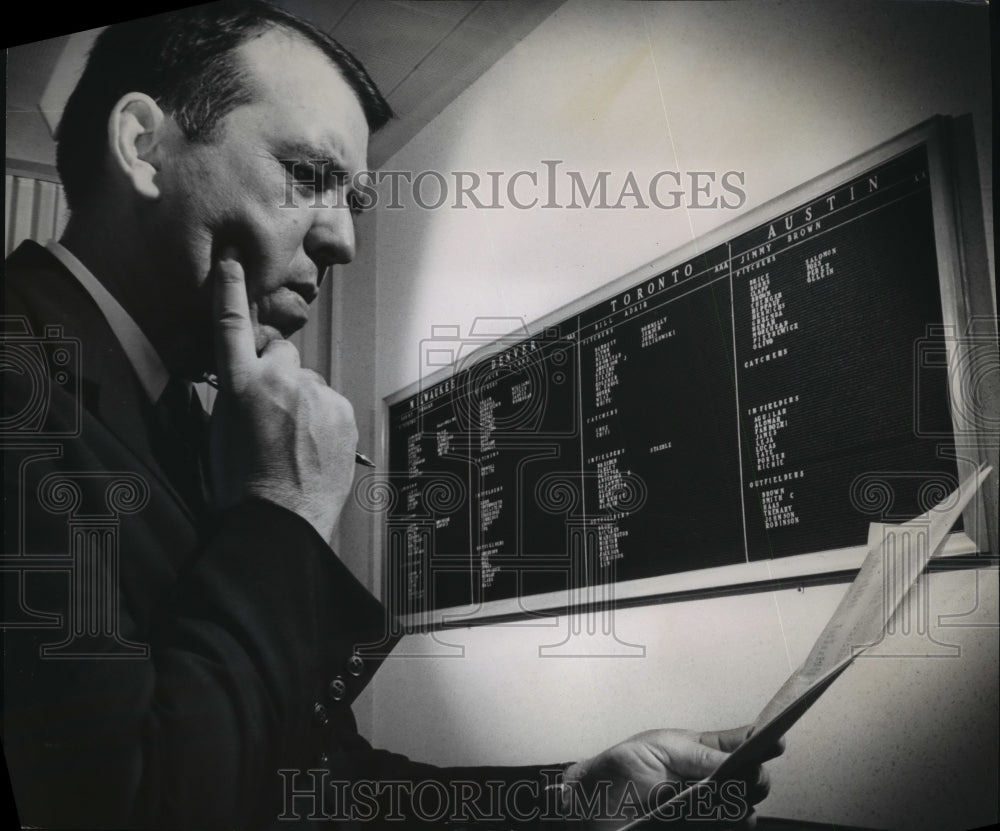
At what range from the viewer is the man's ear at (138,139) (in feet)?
5.20

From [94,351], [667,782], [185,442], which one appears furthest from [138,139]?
[667,782]

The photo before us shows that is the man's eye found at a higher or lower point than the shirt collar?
higher

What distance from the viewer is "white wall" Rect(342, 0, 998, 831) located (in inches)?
51.8

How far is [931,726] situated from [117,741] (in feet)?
3.51

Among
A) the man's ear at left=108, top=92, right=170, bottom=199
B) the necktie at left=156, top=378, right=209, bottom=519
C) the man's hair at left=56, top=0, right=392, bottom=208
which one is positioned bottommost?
the necktie at left=156, top=378, right=209, bottom=519

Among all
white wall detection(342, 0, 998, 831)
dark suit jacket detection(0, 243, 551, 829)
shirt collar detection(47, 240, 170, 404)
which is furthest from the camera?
shirt collar detection(47, 240, 170, 404)

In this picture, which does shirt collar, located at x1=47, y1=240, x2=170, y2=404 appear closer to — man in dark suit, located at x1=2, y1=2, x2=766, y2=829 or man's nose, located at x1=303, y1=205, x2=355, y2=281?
man in dark suit, located at x1=2, y1=2, x2=766, y2=829

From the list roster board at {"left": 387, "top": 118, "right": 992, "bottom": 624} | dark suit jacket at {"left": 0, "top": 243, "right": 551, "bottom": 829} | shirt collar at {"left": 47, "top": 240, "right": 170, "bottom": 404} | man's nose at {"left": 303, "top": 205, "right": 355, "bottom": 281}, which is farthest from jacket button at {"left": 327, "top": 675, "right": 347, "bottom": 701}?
man's nose at {"left": 303, "top": 205, "right": 355, "bottom": 281}

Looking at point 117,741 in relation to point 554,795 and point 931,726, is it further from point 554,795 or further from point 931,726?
point 931,726

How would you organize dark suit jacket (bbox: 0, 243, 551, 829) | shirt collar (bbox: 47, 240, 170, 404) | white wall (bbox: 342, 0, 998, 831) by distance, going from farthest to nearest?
1. shirt collar (bbox: 47, 240, 170, 404)
2. dark suit jacket (bbox: 0, 243, 551, 829)
3. white wall (bbox: 342, 0, 998, 831)

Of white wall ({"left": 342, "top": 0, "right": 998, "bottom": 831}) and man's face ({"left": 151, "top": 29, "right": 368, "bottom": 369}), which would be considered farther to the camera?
man's face ({"left": 151, "top": 29, "right": 368, "bottom": 369})

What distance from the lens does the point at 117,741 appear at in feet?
4.82

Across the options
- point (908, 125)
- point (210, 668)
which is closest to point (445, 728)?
point (210, 668)

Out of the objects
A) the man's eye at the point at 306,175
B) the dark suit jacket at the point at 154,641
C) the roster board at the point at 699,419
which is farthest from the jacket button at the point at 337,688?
the man's eye at the point at 306,175
